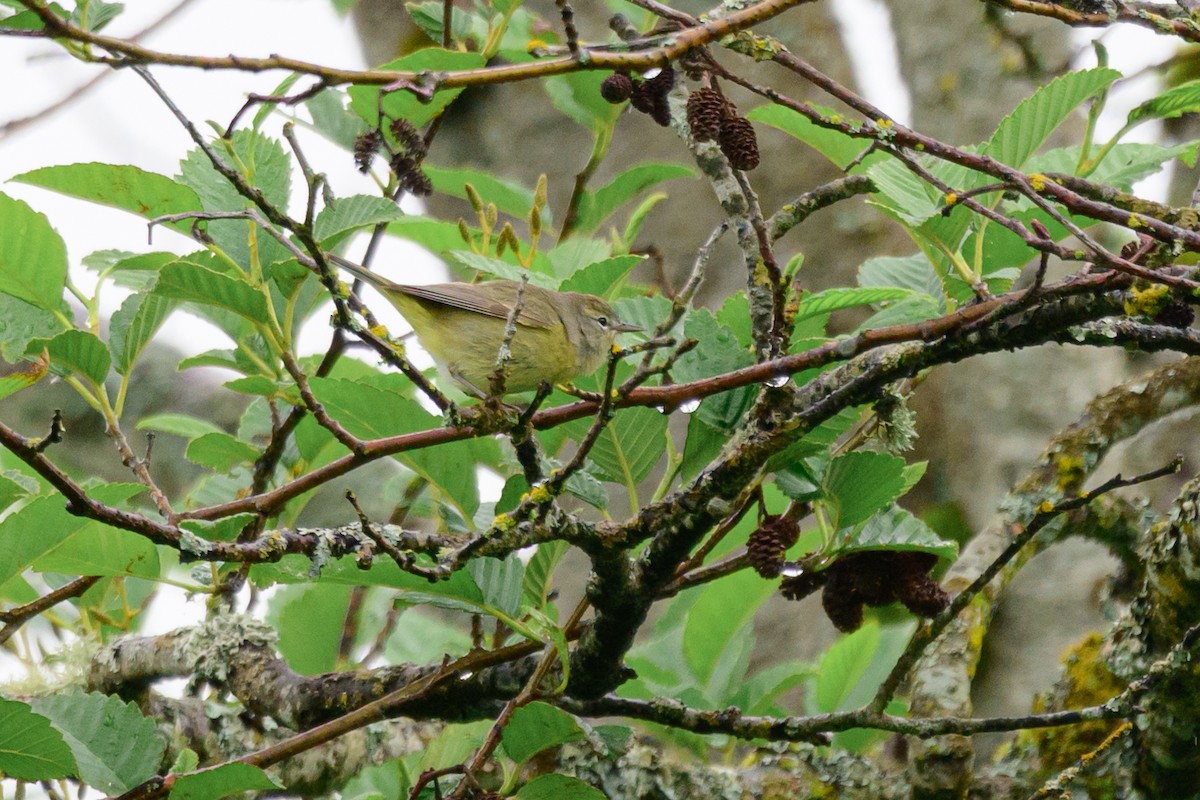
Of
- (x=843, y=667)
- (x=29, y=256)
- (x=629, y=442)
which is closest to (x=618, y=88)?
(x=629, y=442)

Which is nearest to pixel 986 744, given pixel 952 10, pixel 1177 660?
pixel 1177 660

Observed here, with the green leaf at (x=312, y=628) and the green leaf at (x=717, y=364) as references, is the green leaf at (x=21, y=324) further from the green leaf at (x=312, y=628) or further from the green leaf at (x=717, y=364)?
the green leaf at (x=717, y=364)

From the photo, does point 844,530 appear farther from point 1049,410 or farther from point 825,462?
point 1049,410

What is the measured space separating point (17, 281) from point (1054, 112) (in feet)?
6.75

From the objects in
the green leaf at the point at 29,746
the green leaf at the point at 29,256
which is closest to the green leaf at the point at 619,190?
the green leaf at the point at 29,256

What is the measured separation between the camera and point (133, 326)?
240cm

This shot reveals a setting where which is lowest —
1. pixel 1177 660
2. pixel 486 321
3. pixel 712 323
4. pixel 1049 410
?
pixel 1177 660

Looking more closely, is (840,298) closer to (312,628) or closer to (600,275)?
(600,275)

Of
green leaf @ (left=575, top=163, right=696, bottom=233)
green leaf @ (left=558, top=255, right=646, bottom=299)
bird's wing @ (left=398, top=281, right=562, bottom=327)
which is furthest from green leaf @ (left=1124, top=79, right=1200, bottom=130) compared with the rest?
bird's wing @ (left=398, top=281, right=562, bottom=327)

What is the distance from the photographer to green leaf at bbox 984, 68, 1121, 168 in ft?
7.13

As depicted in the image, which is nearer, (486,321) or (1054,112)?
(1054,112)

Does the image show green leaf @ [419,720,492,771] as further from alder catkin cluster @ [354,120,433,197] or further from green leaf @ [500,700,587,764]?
alder catkin cluster @ [354,120,433,197]

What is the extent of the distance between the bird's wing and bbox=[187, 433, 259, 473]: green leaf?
64cm

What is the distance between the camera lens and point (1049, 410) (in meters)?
4.22
